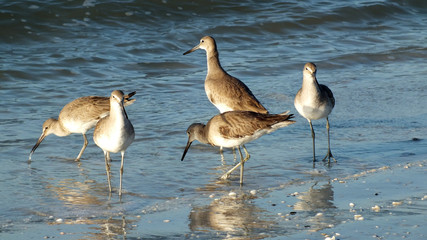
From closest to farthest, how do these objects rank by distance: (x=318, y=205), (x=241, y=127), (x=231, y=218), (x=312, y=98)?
1. (x=231, y=218)
2. (x=318, y=205)
3. (x=241, y=127)
4. (x=312, y=98)

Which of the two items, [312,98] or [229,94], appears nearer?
[312,98]

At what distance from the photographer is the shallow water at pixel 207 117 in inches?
237

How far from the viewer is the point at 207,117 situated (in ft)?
32.8

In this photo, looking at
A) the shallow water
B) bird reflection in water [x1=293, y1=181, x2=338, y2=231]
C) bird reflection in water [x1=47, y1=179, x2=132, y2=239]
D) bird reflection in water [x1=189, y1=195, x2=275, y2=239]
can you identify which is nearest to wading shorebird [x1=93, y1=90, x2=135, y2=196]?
bird reflection in water [x1=47, y1=179, x2=132, y2=239]

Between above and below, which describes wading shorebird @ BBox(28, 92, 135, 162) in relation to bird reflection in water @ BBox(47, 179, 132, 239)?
above

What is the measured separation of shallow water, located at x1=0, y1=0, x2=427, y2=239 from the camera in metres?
6.03

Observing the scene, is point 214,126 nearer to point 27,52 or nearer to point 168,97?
point 168,97

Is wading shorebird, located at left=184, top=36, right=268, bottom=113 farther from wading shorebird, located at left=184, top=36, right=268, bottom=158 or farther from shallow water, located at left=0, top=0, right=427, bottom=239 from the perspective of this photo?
shallow water, located at left=0, top=0, right=427, bottom=239

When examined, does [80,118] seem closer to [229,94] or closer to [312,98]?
[229,94]

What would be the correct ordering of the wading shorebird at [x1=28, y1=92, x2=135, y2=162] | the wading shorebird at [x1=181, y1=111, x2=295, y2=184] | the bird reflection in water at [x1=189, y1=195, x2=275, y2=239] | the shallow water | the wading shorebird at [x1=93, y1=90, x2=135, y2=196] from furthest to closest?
the wading shorebird at [x1=28, y1=92, x2=135, y2=162]
the wading shorebird at [x1=181, y1=111, x2=295, y2=184]
the wading shorebird at [x1=93, y1=90, x2=135, y2=196]
the shallow water
the bird reflection in water at [x1=189, y1=195, x2=275, y2=239]

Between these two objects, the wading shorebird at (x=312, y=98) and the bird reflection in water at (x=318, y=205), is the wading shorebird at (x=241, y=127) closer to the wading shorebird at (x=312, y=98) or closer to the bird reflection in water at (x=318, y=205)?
the bird reflection in water at (x=318, y=205)

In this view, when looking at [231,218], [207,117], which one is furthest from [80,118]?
[231,218]

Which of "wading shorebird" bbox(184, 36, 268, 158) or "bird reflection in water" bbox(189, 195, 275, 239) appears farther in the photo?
"wading shorebird" bbox(184, 36, 268, 158)

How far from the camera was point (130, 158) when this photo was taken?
8.12 meters
